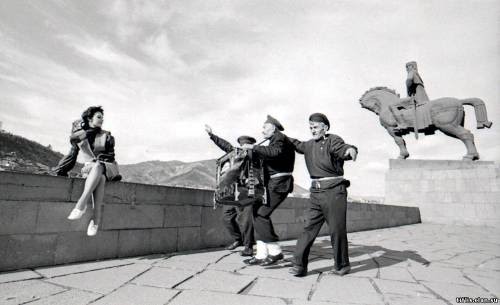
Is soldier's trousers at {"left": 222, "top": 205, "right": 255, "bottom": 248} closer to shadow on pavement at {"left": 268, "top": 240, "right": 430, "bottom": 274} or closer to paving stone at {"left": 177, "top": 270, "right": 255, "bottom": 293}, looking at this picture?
shadow on pavement at {"left": 268, "top": 240, "right": 430, "bottom": 274}

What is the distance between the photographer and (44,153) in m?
19.9

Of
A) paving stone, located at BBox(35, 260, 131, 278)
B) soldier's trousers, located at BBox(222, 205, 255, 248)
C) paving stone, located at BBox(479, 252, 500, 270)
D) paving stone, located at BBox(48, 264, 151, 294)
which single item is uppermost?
soldier's trousers, located at BBox(222, 205, 255, 248)

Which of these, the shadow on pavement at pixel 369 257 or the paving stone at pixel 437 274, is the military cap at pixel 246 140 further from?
the paving stone at pixel 437 274

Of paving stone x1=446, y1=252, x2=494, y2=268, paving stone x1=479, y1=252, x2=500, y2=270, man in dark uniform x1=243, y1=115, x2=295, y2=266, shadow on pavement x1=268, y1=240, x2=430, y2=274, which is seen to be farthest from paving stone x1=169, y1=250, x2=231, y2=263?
paving stone x1=479, y1=252, x2=500, y2=270

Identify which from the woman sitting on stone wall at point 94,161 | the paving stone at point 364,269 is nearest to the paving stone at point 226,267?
the paving stone at point 364,269

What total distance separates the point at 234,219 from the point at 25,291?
2.86 metres

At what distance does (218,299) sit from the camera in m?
2.23

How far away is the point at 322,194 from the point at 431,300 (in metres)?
1.29

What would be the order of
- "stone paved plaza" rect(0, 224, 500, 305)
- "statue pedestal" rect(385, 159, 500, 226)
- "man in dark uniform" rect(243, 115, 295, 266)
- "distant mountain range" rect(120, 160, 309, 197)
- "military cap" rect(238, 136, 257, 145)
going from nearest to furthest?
"stone paved plaza" rect(0, 224, 500, 305)
"man in dark uniform" rect(243, 115, 295, 266)
"military cap" rect(238, 136, 257, 145)
"statue pedestal" rect(385, 159, 500, 226)
"distant mountain range" rect(120, 160, 309, 197)

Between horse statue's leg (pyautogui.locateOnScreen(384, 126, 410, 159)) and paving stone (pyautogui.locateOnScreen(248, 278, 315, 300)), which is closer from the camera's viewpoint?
paving stone (pyautogui.locateOnScreen(248, 278, 315, 300))

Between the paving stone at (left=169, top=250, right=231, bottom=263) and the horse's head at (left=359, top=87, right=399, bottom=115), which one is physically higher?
the horse's head at (left=359, top=87, right=399, bottom=115)

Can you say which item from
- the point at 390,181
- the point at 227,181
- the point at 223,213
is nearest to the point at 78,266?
the point at 227,181

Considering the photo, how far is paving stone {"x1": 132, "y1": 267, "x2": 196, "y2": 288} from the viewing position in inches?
102

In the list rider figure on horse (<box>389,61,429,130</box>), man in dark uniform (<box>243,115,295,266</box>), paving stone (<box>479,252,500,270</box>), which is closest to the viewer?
man in dark uniform (<box>243,115,295,266</box>)
